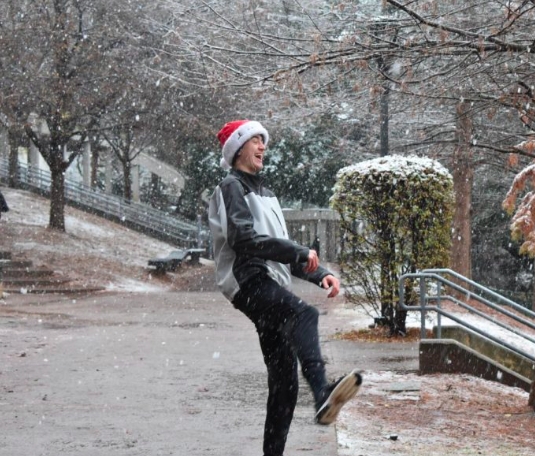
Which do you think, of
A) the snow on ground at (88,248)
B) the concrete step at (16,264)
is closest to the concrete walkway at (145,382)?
the concrete step at (16,264)

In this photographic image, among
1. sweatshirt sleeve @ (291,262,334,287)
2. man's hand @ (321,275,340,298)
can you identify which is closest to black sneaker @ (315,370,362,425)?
man's hand @ (321,275,340,298)

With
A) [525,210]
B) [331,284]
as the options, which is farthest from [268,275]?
[525,210]

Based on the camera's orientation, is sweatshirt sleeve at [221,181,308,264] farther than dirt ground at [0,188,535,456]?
No

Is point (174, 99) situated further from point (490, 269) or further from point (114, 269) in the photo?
point (490, 269)

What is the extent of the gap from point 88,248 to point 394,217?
1587 centimetres

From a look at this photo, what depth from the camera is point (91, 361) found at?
9.80 meters

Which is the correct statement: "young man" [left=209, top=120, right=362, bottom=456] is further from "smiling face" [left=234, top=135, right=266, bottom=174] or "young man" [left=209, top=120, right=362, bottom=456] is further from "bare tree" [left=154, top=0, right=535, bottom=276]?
"bare tree" [left=154, top=0, right=535, bottom=276]

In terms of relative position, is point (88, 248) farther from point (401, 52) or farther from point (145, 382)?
point (401, 52)

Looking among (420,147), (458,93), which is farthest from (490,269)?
(458,93)

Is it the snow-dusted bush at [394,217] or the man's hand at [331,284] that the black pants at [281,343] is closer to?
the man's hand at [331,284]

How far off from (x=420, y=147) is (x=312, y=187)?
46.2 ft

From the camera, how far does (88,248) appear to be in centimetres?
2595

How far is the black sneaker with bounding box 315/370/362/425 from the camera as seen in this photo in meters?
4.45

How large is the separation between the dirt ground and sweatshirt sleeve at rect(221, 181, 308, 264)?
5.07 feet
